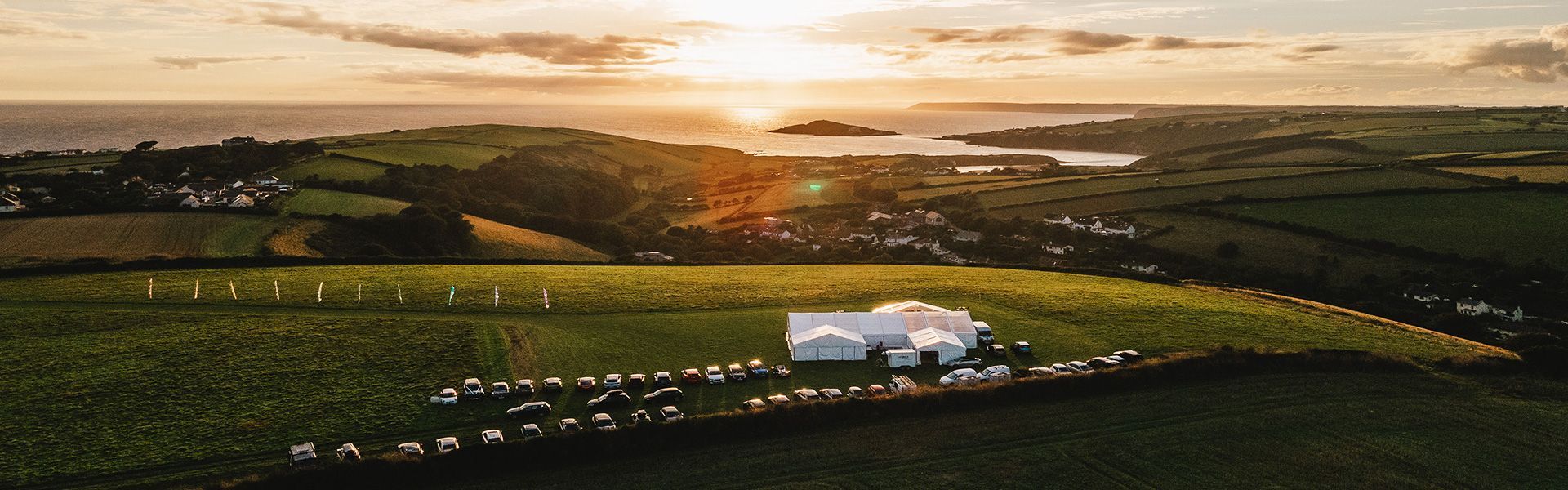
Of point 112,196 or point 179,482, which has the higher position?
point 112,196

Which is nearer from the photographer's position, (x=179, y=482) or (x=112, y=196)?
(x=179, y=482)

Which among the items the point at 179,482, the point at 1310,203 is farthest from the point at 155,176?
the point at 1310,203

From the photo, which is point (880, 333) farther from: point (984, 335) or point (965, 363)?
point (984, 335)

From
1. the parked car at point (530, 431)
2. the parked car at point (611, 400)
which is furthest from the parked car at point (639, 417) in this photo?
the parked car at point (530, 431)

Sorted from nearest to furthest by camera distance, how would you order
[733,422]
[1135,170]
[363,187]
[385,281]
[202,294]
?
[733,422]
[202,294]
[385,281]
[363,187]
[1135,170]

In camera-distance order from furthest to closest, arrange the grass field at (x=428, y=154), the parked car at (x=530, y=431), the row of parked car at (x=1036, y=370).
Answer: the grass field at (x=428, y=154), the row of parked car at (x=1036, y=370), the parked car at (x=530, y=431)

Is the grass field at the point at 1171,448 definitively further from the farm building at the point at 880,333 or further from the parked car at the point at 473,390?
the parked car at the point at 473,390

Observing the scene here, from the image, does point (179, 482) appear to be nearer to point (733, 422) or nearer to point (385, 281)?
point (733, 422)
